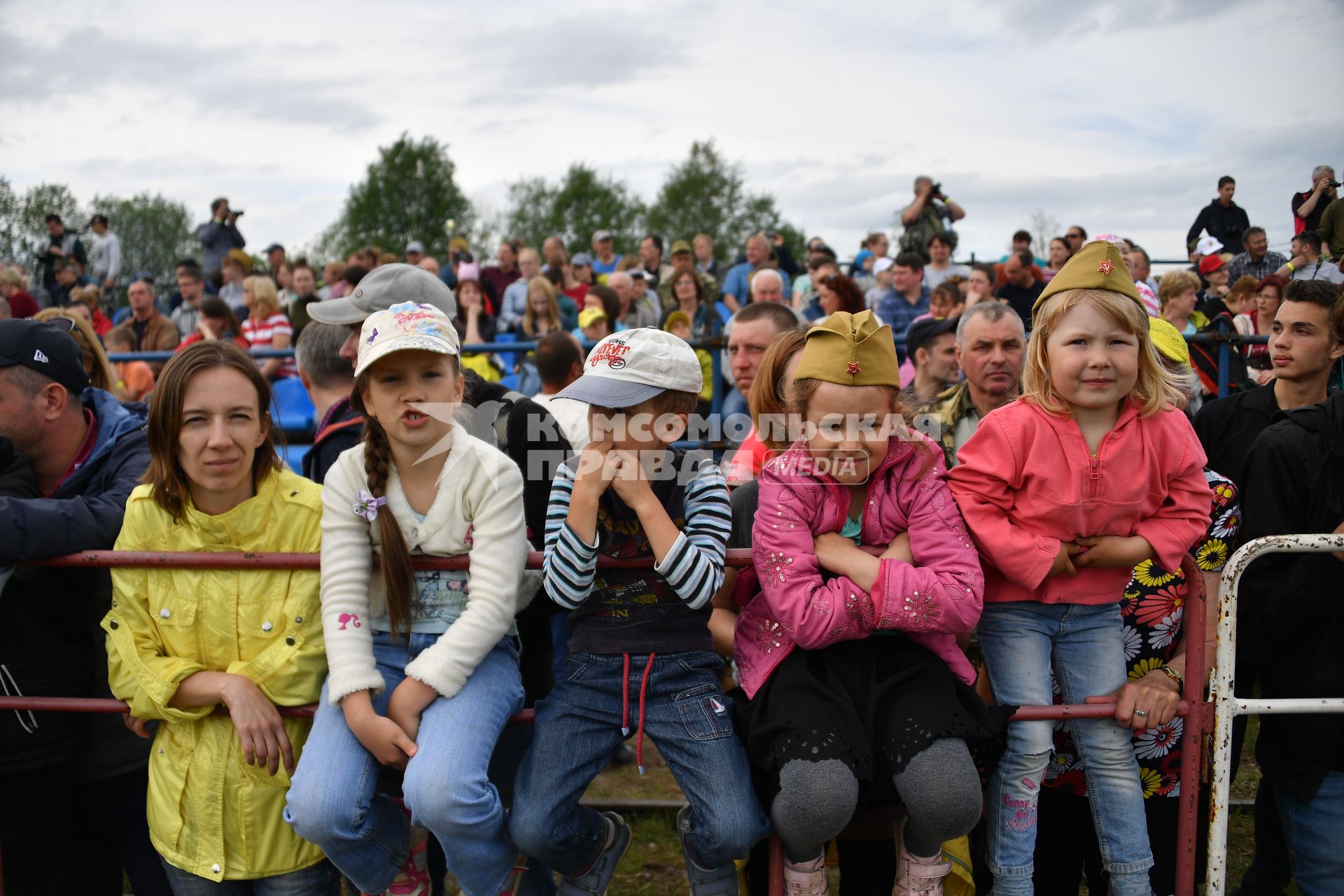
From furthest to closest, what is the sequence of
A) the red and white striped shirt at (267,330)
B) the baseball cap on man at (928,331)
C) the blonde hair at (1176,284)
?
the red and white striped shirt at (267,330), the blonde hair at (1176,284), the baseball cap on man at (928,331)

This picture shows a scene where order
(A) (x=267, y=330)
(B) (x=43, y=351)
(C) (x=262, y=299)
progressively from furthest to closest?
(C) (x=262, y=299) → (A) (x=267, y=330) → (B) (x=43, y=351)

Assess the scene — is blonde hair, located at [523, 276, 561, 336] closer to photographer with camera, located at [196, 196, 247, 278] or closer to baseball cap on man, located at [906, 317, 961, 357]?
baseball cap on man, located at [906, 317, 961, 357]

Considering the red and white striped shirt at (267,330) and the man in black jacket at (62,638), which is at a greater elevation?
the red and white striped shirt at (267,330)

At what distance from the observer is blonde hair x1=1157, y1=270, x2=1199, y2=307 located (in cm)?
884

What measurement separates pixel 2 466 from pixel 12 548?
0.37 m

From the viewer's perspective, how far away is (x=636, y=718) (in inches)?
98.5

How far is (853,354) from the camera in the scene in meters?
2.49

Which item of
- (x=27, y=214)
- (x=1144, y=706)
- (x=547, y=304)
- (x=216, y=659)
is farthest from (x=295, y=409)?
(x=27, y=214)

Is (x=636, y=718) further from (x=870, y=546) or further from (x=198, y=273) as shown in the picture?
(x=198, y=273)

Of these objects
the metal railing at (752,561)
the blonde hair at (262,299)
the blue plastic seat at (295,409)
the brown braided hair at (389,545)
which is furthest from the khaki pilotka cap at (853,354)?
the blonde hair at (262,299)

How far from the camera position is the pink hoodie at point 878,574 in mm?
2371

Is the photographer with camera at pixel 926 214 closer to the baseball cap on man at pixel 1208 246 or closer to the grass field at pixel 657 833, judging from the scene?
the baseball cap on man at pixel 1208 246

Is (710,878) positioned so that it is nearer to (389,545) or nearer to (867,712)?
(867,712)

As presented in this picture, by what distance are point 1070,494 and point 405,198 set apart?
57558 mm
